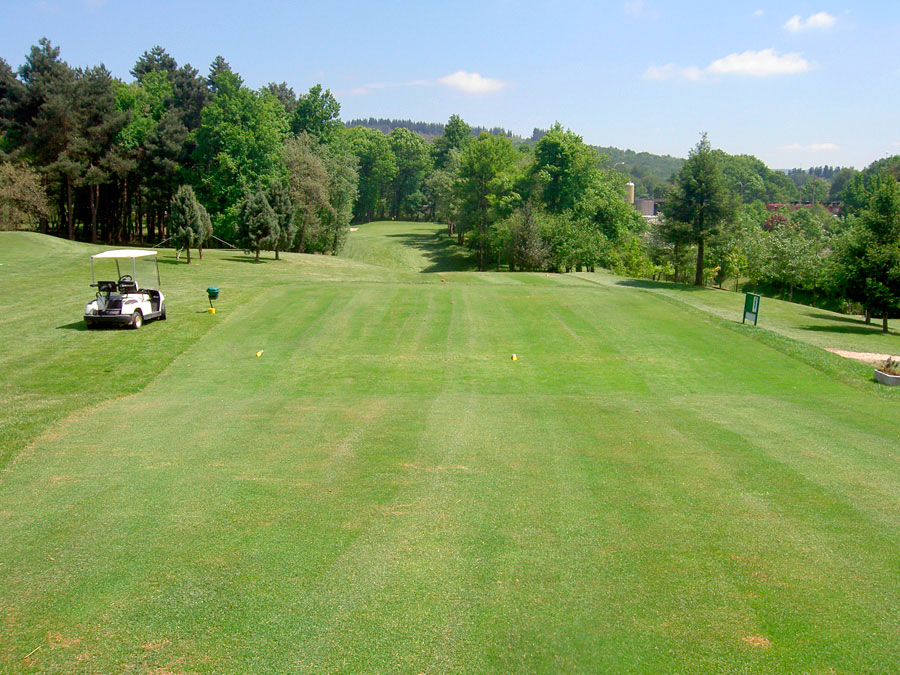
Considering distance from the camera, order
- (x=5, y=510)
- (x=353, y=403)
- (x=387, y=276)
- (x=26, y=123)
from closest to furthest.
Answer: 1. (x=5, y=510)
2. (x=353, y=403)
3. (x=387, y=276)
4. (x=26, y=123)

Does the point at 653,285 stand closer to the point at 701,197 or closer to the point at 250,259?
the point at 701,197

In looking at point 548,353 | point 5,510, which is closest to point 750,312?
point 548,353

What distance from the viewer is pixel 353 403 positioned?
47.0ft

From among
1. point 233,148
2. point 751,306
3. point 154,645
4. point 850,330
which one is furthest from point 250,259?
point 154,645

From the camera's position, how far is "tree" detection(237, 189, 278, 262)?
44438 mm

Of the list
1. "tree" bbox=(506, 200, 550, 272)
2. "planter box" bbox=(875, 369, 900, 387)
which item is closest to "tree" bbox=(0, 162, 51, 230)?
"tree" bbox=(506, 200, 550, 272)

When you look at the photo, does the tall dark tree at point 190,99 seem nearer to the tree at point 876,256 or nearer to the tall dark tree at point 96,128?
the tall dark tree at point 96,128

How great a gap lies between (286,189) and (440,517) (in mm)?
46128

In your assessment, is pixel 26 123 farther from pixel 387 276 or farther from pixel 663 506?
pixel 663 506

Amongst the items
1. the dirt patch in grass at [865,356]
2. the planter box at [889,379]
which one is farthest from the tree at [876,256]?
the planter box at [889,379]

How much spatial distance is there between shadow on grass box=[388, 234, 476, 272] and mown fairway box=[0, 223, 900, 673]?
185 ft

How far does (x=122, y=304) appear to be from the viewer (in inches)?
838

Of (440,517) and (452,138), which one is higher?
(452,138)

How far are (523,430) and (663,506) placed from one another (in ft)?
13.9
